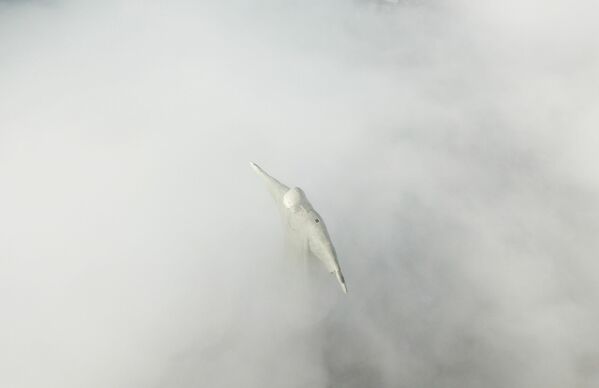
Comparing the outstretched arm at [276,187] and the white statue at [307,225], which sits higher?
the outstretched arm at [276,187]

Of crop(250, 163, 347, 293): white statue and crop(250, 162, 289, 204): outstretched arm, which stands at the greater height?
crop(250, 162, 289, 204): outstretched arm

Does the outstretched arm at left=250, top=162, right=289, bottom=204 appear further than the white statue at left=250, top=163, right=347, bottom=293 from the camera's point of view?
Yes

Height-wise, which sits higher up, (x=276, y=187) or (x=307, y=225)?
(x=276, y=187)

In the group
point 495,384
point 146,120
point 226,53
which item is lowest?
point 495,384

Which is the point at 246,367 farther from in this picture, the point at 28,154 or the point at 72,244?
the point at 28,154

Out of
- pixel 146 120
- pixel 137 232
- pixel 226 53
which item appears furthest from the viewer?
pixel 226 53

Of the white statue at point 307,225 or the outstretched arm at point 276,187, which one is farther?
the outstretched arm at point 276,187

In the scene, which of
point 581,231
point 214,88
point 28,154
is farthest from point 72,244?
point 581,231

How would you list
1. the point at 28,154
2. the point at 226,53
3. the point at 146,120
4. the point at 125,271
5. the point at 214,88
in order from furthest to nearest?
the point at 226,53
the point at 214,88
the point at 146,120
the point at 28,154
the point at 125,271

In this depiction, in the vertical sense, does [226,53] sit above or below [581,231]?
above

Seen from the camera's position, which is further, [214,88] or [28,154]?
[214,88]

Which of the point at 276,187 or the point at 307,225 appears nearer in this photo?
the point at 307,225
